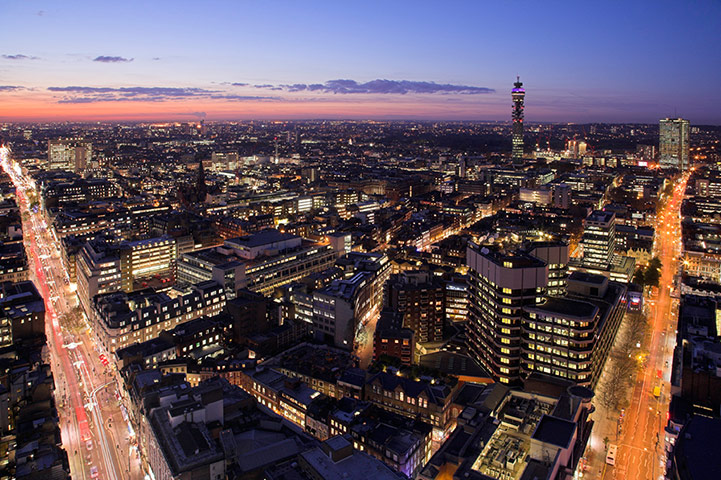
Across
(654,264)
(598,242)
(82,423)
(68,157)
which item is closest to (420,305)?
(82,423)

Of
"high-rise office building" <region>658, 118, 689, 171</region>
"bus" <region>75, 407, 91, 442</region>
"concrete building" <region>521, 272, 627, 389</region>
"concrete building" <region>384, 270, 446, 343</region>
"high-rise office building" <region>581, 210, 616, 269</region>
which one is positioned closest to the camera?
"bus" <region>75, 407, 91, 442</region>

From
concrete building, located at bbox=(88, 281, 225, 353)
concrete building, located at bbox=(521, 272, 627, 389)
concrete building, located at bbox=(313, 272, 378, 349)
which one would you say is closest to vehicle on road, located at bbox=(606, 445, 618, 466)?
concrete building, located at bbox=(521, 272, 627, 389)

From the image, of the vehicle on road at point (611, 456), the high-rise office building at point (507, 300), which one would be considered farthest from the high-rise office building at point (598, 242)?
the vehicle on road at point (611, 456)

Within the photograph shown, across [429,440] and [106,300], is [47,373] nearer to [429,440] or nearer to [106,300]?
[106,300]

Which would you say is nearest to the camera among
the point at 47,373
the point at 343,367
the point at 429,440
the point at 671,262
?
the point at 429,440

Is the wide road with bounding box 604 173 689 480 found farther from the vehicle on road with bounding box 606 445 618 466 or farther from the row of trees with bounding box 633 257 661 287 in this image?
the row of trees with bounding box 633 257 661 287

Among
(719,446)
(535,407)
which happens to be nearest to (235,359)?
(535,407)

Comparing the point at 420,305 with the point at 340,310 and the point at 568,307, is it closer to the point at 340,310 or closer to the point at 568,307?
the point at 340,310
